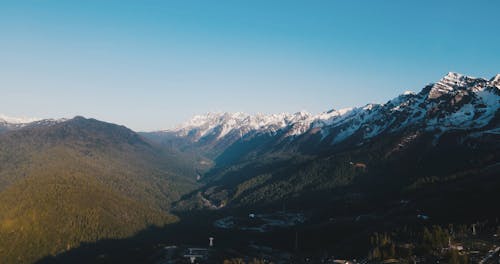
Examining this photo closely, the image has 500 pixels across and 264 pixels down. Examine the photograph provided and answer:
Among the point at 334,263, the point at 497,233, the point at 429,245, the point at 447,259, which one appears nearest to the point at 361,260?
the point at 334,263

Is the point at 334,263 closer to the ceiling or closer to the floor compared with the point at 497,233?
closer to the floor

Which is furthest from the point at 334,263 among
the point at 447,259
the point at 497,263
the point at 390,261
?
the point at 497,263

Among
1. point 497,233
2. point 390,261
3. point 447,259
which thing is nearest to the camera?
point 447,259

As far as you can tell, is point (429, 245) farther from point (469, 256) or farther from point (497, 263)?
point (497, 263)

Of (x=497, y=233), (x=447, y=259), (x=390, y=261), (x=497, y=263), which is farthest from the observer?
(x=497, y=233)

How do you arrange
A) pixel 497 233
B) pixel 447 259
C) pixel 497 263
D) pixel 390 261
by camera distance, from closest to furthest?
pixel 497 263
pixel 447 259
pixel 390 261
pixel 497 233

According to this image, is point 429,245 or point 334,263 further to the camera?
point 334,263

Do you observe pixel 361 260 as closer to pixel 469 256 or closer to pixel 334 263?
pixel 334 263

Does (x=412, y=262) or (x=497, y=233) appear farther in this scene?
(x=497, y=233)
